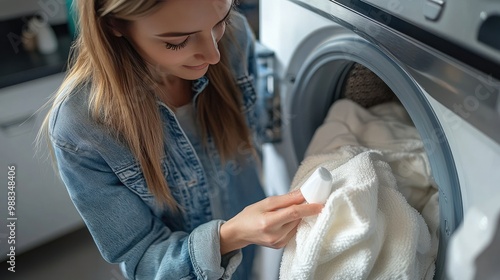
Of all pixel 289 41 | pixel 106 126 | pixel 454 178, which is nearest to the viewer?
pixel 454 178

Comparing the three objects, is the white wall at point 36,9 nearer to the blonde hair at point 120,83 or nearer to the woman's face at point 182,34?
the blonde hair at point 120,83

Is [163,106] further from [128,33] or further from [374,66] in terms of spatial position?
[374,66]

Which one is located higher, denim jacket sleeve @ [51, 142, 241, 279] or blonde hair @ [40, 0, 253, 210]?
blonde hair @ [40, 0, 253, 210]

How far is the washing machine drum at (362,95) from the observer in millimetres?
558

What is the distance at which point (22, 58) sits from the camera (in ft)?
3.96

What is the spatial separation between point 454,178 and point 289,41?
389 millimetres

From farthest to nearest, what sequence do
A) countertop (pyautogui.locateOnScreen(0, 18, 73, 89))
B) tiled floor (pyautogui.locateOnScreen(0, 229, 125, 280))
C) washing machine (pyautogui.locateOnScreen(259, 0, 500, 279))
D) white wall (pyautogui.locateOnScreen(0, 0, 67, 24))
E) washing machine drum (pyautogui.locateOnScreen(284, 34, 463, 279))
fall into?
1. tiled floor (pyautogui.locateOnScreen(0, 229, 125, 280))
2. white wall (pyautogui.locateOnScreen(0, 0, 67, 24))
3. countertop (pyautogui.locateOnScreen(0, 18, 73, 89))
4. washing machine drum (pyautogui.locateOnScreen(284, 34, 463, 279))
5. washing machine (pyautogui.locateOnScreen(259, 0, 500, 279))

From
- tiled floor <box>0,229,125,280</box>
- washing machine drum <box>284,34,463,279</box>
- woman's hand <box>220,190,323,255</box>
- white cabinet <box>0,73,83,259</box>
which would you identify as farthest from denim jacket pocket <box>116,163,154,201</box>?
tiled floor <box>0,229,125,280</box>

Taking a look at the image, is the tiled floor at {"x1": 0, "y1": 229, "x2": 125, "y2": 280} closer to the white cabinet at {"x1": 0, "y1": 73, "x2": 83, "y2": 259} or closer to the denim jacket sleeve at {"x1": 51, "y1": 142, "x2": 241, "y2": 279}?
the white cabinet at {"x1": 0, "y1": 73, "x2": 83, "y2": 259}

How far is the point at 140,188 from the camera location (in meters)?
0.74

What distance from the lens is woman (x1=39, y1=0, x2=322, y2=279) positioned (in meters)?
0.62

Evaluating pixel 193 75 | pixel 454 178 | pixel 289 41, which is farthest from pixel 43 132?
pixel 454 178

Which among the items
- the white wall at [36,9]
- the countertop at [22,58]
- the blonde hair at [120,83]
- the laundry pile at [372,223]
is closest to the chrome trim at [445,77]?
the laundry pile at [372,223]

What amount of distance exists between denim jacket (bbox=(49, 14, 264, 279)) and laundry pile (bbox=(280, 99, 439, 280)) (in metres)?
0.15
